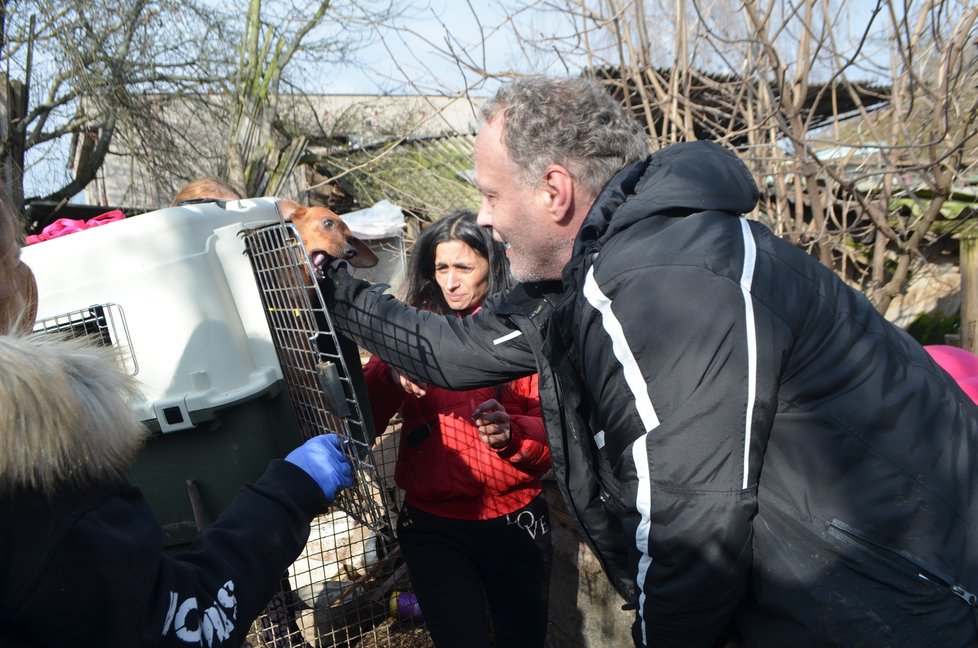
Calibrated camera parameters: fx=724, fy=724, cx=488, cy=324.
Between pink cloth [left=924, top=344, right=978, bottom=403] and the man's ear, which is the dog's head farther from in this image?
pink cloth [left=924, top=344, right=978, bottom=403]

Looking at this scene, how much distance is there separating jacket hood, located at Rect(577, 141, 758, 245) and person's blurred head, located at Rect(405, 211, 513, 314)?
1.18 metres

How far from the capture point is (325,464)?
1.53 meters

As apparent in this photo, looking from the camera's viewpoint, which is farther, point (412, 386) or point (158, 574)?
point (412, 386)

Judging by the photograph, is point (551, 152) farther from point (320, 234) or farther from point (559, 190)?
point (320, 234)

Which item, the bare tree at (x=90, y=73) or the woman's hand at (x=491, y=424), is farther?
the bare tree at (x=90, y=73)

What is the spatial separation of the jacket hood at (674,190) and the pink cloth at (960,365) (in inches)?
48.1

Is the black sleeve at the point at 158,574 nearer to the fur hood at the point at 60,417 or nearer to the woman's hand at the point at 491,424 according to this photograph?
the fur hood at the point at 60,417

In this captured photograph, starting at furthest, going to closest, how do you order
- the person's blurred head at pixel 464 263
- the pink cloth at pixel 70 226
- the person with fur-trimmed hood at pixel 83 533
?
the person's blurred head at pixel 464 263, the pink cloth at pixel 70 226, the person with fur-trimmed hood at pixel 83 533

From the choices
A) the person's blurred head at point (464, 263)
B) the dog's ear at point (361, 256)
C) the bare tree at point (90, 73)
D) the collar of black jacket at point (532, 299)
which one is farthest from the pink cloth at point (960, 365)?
the bare tree at point (90, 73)

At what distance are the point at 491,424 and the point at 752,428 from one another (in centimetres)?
106

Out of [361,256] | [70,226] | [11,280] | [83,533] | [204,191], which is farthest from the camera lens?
[204,191]

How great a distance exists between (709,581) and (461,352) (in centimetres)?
103

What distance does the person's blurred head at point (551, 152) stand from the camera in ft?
5.45

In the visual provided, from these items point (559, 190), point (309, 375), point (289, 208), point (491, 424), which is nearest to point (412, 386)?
point (491, 424)
